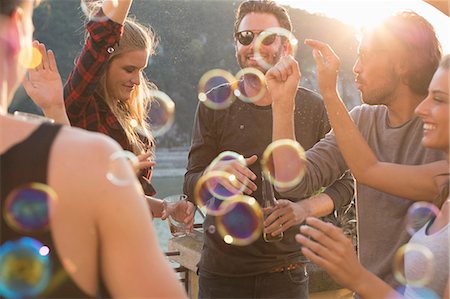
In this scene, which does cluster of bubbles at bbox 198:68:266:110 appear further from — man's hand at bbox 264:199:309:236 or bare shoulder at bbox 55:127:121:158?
bare shoulder at bbox 55:127:121:158

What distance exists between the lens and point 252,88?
3.29 meters

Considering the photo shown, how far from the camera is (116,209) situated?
3.58 feet

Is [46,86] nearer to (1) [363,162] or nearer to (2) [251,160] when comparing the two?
(2) [251,160]

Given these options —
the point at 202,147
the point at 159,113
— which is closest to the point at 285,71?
the point at 202,147

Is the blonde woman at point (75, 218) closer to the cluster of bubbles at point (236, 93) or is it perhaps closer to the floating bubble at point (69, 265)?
the floating bubble at point (69, 265)

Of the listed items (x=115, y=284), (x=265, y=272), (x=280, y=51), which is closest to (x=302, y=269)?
(x=265, y=272)

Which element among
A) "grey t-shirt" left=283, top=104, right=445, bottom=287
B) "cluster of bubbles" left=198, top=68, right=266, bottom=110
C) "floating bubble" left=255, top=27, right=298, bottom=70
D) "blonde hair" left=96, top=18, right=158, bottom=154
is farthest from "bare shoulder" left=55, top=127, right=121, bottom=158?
"floating bubble" left=255, top=27, right=298, bottom=70

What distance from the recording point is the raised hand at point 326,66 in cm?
243

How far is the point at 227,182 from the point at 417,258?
1041 mm

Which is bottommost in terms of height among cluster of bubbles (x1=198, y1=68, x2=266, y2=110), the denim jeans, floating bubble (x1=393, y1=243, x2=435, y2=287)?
the denim jeans

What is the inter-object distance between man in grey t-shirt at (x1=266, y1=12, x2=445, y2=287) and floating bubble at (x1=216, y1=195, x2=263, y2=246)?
0.65 metres

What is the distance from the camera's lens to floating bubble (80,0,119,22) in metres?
2.75

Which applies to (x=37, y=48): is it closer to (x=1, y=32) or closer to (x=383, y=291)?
(x=1, y=32)

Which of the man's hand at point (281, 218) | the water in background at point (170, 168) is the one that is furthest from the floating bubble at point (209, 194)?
the water in background at point (170, 168)
